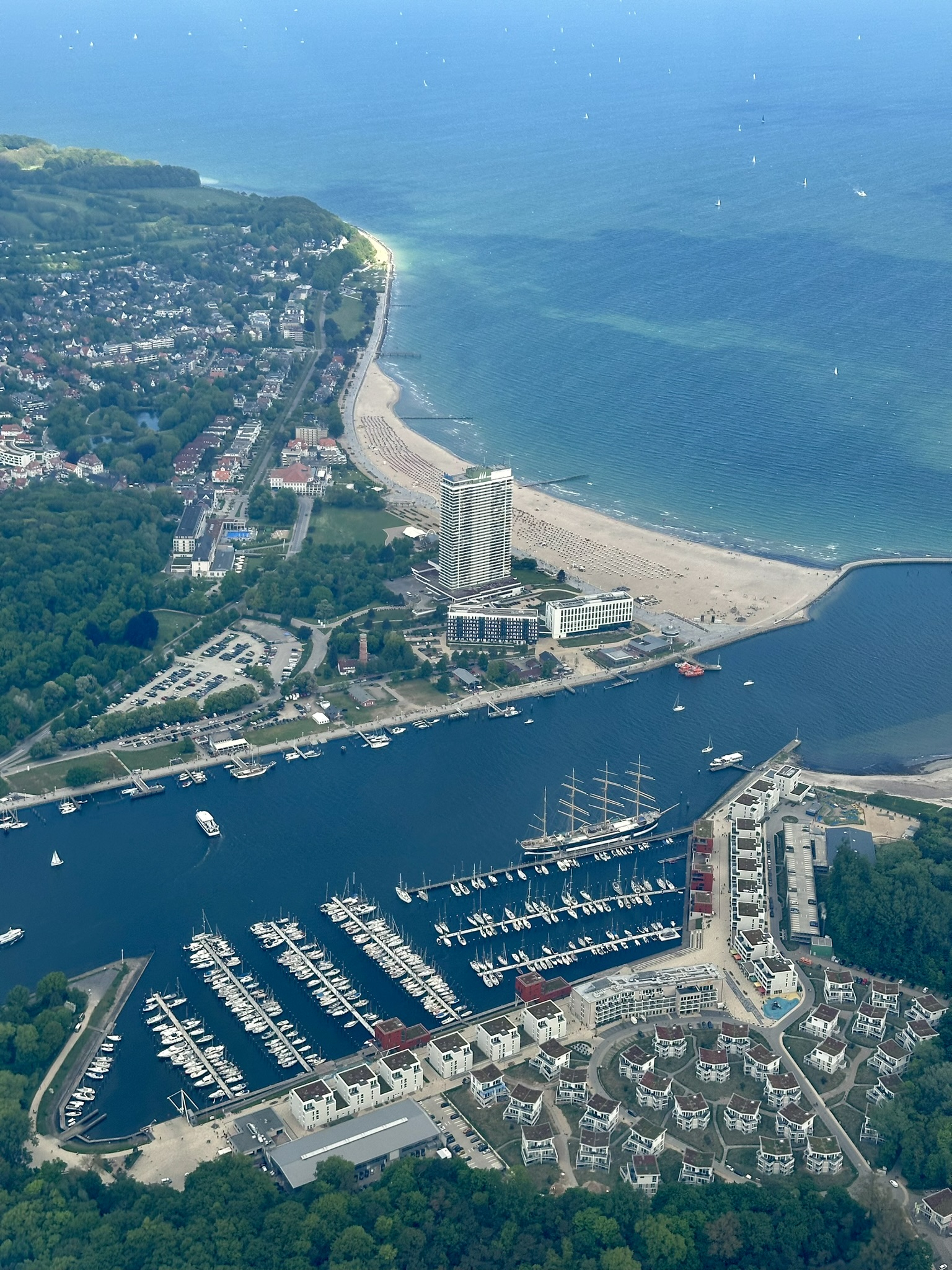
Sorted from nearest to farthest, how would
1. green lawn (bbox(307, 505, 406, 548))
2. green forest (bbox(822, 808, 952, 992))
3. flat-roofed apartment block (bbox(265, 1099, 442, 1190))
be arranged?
flat-roofed apartment block (bbox(265, 1099, 442, 1190)) → green forest (bbox(822, 808, 952, 992)) → green lawn (bbox(307, 505, 406, 548))

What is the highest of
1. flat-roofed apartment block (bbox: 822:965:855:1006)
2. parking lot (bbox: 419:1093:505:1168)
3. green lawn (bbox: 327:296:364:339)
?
green lawn (bbox: 327:296:364:339)

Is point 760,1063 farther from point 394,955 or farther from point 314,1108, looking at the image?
point 314,1108

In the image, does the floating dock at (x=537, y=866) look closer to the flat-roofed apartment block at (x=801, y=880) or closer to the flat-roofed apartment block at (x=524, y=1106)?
the flat-roofed apartment block at (x=801, y=880)

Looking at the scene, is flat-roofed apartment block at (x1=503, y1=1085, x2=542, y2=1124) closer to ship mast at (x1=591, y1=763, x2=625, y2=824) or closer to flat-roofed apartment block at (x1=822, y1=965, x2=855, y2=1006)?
flat-roofed apartment block at (x1=822, y1=965, x2=855, y2=1006)

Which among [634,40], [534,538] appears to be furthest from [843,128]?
[534,538]

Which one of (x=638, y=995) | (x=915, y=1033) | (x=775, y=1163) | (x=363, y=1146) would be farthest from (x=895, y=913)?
(x=363, y=1146)

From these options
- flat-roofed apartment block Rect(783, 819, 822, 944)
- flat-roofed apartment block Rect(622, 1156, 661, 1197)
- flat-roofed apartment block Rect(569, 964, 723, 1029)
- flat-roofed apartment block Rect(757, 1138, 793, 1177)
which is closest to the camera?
flat-roofed apartment block Rect(622, 1156, 661, 1197)

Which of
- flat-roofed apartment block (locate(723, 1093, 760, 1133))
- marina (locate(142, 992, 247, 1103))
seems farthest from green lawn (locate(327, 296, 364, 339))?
flat-roofed apartment block (locate(723, 1093, 760, 1133))
